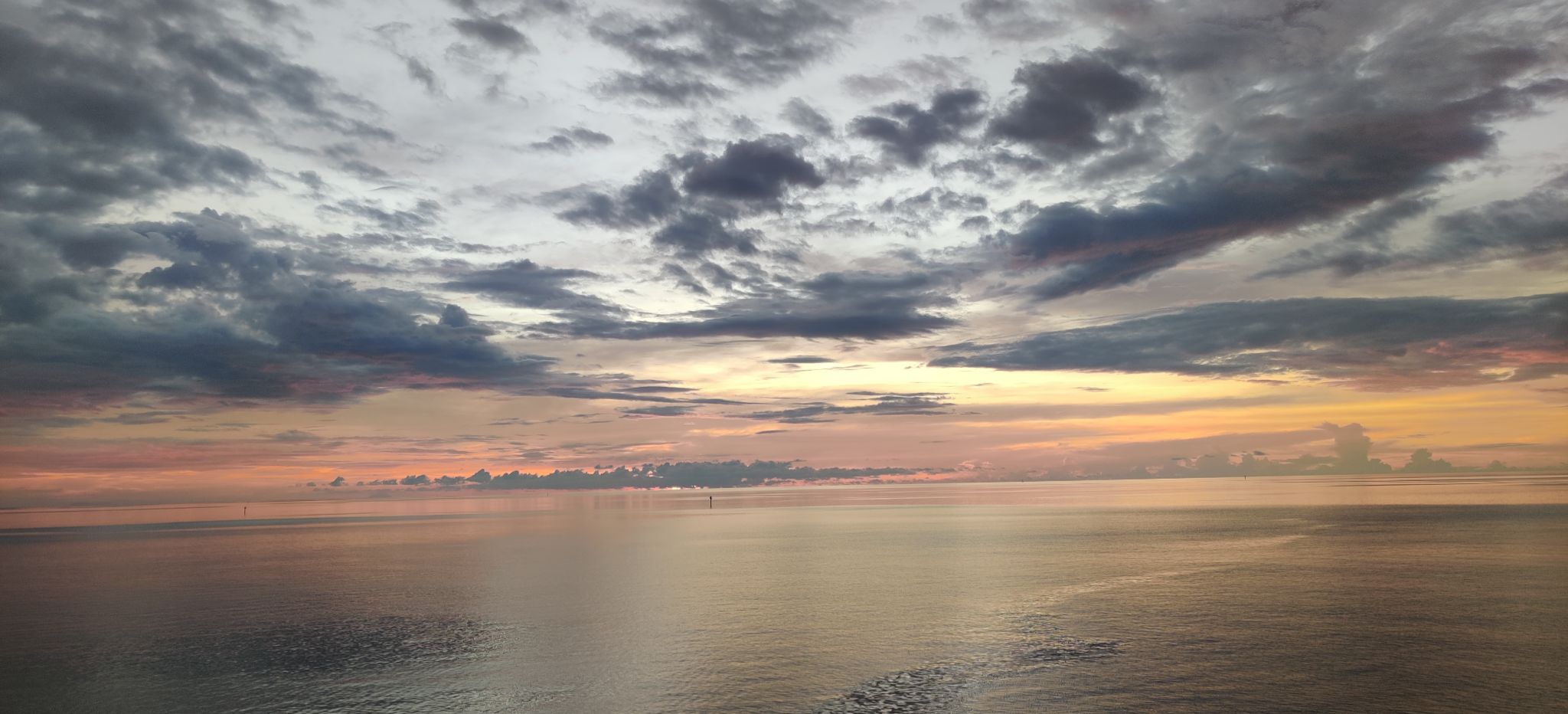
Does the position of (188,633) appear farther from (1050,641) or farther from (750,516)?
(750,516)

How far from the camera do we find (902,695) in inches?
1112

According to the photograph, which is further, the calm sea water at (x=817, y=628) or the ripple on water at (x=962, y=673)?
the calm sea water at (x=817, y=628)

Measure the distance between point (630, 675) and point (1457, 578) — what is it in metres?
49.4

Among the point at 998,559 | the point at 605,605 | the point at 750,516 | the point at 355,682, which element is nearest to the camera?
the point at 355,682

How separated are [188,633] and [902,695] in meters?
34.7

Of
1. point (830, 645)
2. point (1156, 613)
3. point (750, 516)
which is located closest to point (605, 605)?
point (830, 645)

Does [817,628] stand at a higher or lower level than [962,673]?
higher

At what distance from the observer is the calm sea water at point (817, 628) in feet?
93.9

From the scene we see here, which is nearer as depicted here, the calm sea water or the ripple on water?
the ripple on water

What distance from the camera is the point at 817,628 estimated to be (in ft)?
131

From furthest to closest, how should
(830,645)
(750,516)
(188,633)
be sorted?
(750,516) < (188,633) < (830,645)

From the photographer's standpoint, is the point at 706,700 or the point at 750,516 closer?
the point at 706,700

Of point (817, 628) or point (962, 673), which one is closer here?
point (962, 673)

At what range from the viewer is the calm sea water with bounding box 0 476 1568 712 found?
28.6 meters
